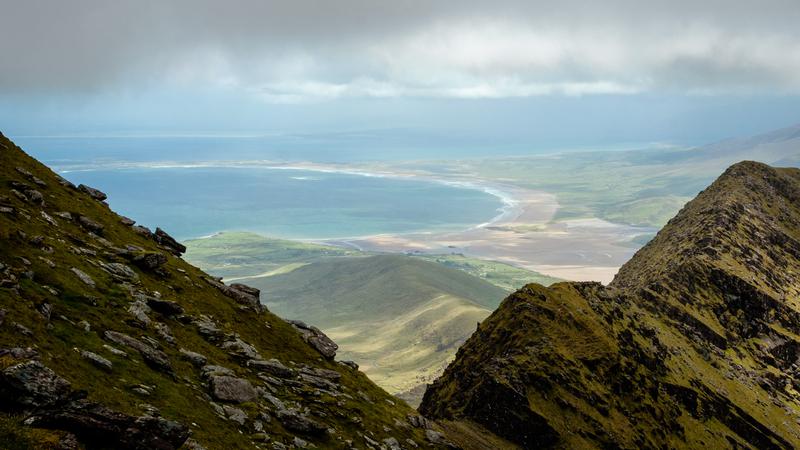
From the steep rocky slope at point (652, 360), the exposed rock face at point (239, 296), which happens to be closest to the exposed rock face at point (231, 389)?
the exposed rock face at point (239, 296)

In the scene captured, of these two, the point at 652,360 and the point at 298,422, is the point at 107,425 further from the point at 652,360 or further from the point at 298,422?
the point at 652,360

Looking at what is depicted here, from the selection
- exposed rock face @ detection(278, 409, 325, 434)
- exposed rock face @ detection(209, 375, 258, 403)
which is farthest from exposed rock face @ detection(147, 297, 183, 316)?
exposed rock face @ detection(278, 409, 325, 434)

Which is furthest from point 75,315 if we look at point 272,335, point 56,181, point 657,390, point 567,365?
point 657,390

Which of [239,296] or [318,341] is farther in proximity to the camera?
[318,341]

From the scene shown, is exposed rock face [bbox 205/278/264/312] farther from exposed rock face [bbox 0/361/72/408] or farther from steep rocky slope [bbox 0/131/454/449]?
exposed rock face [bbox 0/361/72/408]

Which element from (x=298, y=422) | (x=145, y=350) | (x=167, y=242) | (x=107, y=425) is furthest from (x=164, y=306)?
(x=167, y=242)

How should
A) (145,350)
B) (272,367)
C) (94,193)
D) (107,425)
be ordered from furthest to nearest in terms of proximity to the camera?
1. (94,193)
2. (272,367)
3. (145,350)
4. (107,425)
